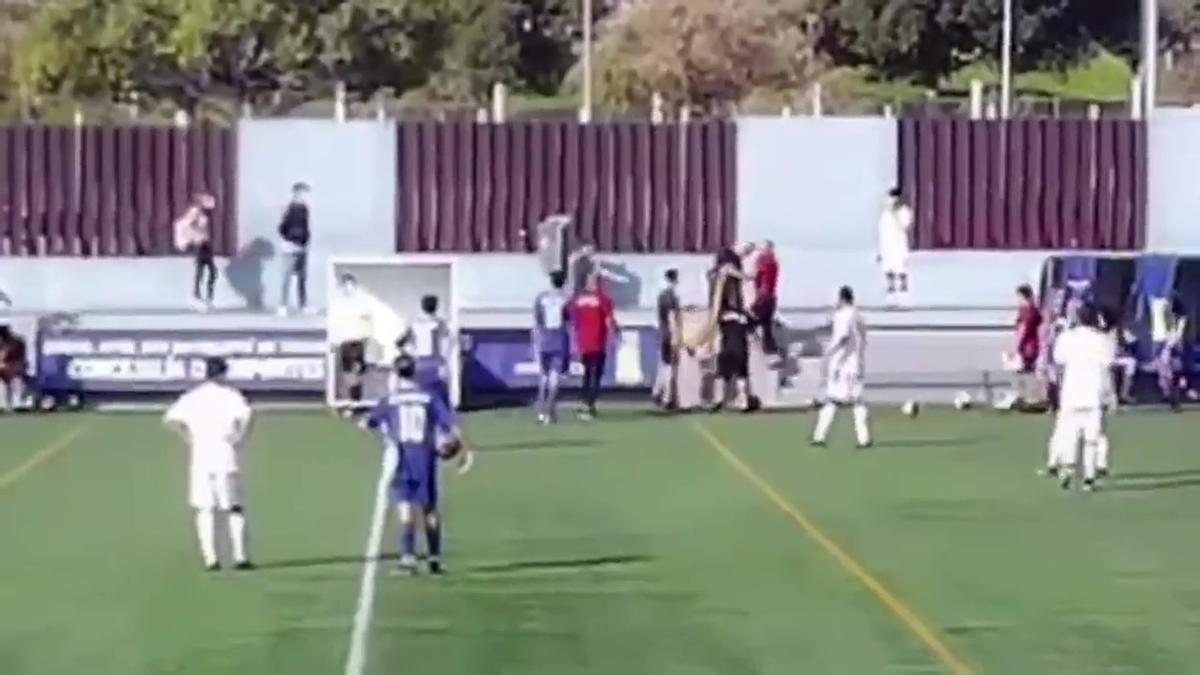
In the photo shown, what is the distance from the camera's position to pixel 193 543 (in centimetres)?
2166

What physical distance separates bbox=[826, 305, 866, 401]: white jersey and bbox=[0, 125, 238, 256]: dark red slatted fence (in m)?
16.5

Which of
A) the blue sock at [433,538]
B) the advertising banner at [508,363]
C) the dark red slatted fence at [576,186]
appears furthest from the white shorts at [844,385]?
the dark red slatted fence at [576,186]

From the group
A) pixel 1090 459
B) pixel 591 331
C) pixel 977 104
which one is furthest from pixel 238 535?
pixel 977 104

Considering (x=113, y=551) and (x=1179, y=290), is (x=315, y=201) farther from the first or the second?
(x=113, y=551)

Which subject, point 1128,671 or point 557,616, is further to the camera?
point 557,616

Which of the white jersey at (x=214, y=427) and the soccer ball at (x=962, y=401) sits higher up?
the white jersey at (x=214, y=427)

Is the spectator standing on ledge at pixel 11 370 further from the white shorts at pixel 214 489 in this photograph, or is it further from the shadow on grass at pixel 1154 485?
the white shorts at pixel 214 489

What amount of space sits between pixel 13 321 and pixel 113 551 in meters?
17.6

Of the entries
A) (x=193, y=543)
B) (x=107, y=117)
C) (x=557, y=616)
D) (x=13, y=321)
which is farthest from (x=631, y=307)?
(x=557, y=616)

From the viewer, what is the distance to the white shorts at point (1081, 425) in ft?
84.1

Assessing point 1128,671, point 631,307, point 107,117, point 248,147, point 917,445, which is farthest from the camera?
point 107,117

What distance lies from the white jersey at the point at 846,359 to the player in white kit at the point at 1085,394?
4.85 meters

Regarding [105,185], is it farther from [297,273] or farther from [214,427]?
[214,427]

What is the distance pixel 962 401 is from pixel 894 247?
4.58m
